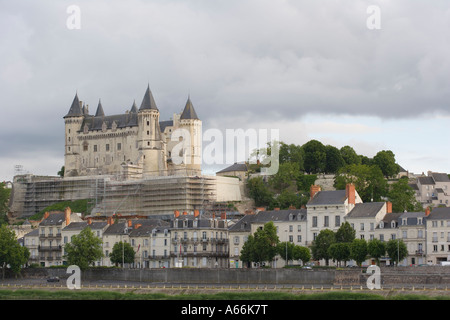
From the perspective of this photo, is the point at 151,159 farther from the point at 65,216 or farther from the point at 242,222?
the point at 242,222

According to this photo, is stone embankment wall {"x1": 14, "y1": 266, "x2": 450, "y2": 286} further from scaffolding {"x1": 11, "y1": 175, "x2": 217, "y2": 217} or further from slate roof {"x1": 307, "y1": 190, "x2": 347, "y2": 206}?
scaffolding {"x1": 11, "y1": 175, "x2": 217, "y2": 217}

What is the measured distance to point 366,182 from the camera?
112312mm

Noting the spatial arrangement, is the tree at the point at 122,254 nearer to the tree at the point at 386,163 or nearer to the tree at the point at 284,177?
the tree at the point at 284,177

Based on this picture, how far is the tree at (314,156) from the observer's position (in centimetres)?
13150

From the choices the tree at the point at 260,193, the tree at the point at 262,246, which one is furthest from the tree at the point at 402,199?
the tree at the point at 262,246

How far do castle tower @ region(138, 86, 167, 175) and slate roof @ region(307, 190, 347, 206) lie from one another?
44054 millimetres

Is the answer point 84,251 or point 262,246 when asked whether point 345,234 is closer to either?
point 262,246

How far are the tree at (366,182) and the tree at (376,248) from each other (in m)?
27.6

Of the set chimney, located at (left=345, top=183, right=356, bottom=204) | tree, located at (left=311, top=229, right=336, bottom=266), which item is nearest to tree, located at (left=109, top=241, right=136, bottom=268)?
tree, located at (left=311, top=229, right=336, bottom=266)

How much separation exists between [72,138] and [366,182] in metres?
48.7

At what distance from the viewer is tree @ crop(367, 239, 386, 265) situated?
82.2 m

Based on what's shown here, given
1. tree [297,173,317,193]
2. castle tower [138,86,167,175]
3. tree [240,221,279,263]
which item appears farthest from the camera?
castle tower [138,86,167,175]
